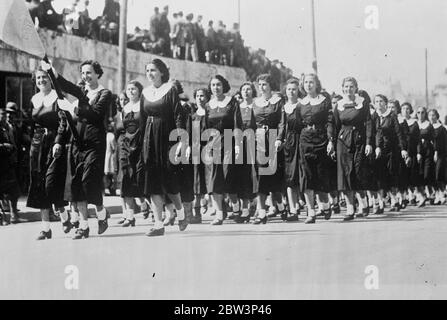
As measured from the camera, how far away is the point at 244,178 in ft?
38.7

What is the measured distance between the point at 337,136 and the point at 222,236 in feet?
9.96

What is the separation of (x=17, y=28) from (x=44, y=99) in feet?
3.92

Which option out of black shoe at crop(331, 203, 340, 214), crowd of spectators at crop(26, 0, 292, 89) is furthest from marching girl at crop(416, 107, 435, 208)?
crowd of spectators at crop(26, 0, 292, 89)

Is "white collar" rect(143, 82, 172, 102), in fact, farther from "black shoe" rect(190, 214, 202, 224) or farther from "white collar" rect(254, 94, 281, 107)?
"black shoe" rect(190, 214, 202, 224)

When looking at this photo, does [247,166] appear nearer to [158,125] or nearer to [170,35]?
[158,125]

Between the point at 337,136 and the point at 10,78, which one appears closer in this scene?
the point at 337,136

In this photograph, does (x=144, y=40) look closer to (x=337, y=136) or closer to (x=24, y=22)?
(x=337, y=136)

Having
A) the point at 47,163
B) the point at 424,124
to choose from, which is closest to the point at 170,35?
the point at 424,124

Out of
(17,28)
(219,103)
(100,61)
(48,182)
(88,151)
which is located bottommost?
(48,182)

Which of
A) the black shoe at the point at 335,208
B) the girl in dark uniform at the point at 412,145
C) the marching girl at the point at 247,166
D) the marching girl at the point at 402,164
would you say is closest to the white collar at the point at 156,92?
the marching girl at the point at 247,166

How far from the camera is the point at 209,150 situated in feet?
37.7

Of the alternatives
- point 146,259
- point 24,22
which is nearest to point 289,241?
point 146,259

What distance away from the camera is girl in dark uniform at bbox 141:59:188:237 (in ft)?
31.6

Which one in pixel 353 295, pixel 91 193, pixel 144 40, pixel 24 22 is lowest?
pixel 353 295
